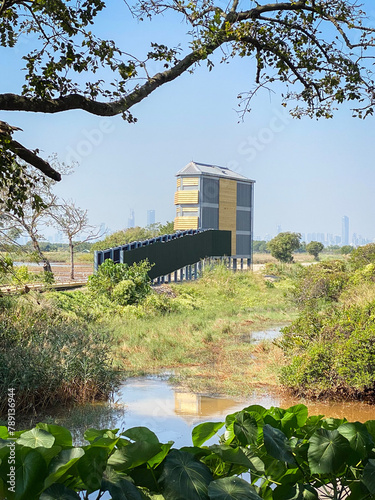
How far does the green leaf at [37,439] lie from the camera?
5.03 ft

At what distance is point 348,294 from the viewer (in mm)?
12781

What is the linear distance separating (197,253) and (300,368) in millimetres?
18605

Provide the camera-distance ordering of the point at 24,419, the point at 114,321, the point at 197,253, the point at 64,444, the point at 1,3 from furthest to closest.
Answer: the point at 197,253
the point at 114,321
the point at 1,3
the point at 24,419
the point at 64,444

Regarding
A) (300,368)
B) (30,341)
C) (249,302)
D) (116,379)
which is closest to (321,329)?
(300,368)

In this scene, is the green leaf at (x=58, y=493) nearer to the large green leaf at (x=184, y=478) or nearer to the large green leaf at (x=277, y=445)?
the large green leaf at (x=184, y=478)

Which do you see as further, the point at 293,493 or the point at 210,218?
the point at 210,218

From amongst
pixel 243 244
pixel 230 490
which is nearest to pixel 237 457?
pixel 230 490

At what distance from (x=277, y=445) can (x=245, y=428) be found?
0.14 m

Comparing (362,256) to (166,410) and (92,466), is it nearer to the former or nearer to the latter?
(166,410)

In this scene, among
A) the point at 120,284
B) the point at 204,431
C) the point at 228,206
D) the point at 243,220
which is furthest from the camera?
the point at 243,220

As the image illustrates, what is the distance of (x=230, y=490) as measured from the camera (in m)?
1.51

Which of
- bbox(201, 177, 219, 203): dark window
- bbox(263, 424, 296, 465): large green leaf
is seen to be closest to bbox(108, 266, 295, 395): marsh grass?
bbox(263, 424, 296, 465): large green leaf

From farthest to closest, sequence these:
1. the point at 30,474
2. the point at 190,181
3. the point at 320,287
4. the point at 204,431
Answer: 1. the point at 190,181
2. the point at 320,287
3. the point at 204,431
4. the point at 30,474

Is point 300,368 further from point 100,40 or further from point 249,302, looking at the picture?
point 249,302
